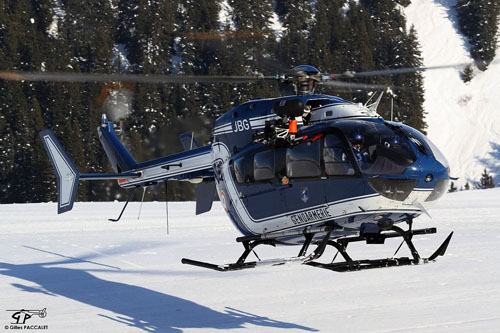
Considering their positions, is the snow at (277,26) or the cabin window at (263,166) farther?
the snow at (277,26)

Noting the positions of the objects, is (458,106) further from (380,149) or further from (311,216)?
(380,149)

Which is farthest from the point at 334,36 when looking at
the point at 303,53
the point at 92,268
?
the point at 92,268

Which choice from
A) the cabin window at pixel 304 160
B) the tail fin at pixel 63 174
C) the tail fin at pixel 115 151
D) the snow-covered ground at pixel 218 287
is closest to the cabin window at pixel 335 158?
the cabin window at pixel 304 160

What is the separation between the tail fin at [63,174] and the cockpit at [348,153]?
16.3 feet

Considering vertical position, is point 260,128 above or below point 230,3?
below

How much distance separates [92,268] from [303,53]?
251 feet

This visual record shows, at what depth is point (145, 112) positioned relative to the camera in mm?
74688

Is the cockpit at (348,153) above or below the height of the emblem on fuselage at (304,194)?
above

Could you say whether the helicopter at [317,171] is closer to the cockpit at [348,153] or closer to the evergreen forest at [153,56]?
the cockpit at [348,153]

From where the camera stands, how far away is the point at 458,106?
9006 cm

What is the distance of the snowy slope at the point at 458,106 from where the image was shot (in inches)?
3243

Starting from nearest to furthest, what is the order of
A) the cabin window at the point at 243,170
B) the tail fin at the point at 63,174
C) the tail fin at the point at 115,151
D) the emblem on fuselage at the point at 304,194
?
the emblem on fuselage at the point at 304,194
the cabin window at the point at 243,170
the tail fin at the point at 63,174
the tail fin at the point at 115,151

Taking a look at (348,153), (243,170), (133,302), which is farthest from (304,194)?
(133,302)

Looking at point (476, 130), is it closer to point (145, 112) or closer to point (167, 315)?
point (145, 112)
